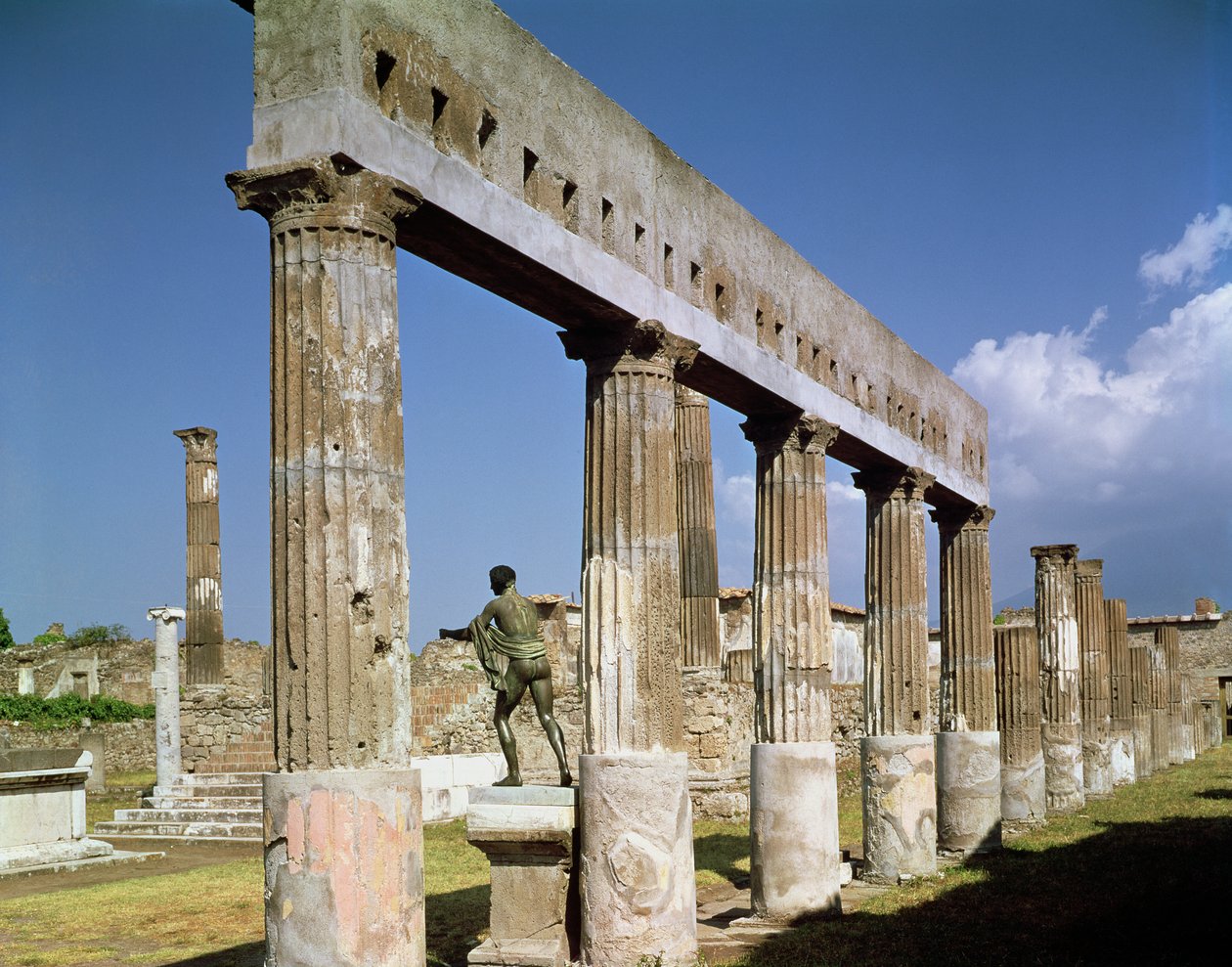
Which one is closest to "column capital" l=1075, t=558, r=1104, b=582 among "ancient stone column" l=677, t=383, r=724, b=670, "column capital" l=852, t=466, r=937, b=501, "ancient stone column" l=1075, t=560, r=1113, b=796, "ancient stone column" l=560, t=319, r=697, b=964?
"ancient stone column" l=1075, t=560, r=1113, b=796

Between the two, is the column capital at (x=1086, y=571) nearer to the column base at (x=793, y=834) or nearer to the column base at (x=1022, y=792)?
the column base at (x=1022, y=792)

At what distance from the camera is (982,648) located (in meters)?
16.9

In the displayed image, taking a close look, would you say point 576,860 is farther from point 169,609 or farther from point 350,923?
point 169,609

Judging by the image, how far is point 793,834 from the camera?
1120 cm

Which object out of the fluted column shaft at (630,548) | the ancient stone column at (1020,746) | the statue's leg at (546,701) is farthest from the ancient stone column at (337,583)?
the ancient stone column at (1020,746)

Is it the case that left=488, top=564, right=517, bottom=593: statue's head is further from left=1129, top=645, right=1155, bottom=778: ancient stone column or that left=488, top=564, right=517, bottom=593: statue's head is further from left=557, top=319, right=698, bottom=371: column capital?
left=1129, top=645, right=1155, bottom=778: ancient stone column

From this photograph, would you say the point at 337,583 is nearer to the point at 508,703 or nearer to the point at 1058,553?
the point at 508,703

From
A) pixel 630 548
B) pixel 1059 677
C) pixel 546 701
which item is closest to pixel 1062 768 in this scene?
pixel 1059 677

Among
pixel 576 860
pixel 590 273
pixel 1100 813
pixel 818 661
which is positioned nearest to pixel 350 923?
pixel 576 860

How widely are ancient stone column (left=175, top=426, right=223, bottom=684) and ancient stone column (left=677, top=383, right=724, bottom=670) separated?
30.0ft

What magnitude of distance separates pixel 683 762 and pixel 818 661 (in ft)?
10.3

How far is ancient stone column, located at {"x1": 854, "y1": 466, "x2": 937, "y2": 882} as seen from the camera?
1364cm

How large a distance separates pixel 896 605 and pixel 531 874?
6554 mm

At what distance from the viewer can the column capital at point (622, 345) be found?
9.36 m
